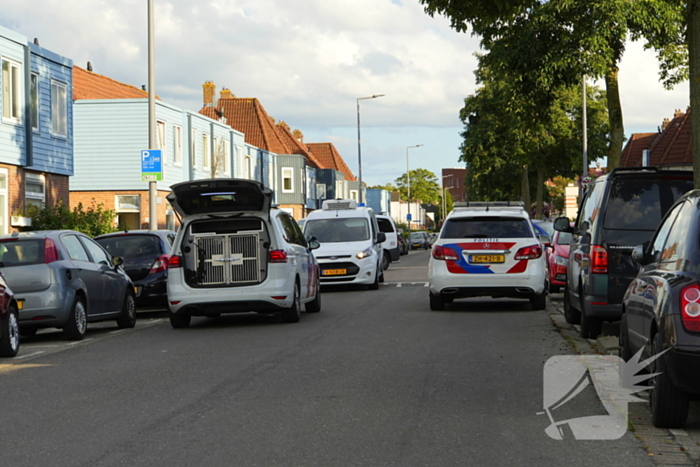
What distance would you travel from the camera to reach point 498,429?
23.1 feet

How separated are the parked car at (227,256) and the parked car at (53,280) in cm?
118

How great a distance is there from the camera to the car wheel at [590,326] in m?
12.1

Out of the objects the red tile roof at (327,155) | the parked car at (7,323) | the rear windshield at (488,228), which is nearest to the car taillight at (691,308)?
the parked car at (7,323)

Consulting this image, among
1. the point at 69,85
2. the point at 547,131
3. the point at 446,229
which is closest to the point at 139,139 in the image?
the point at 69,85

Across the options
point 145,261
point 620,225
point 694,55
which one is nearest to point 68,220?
point 145,261

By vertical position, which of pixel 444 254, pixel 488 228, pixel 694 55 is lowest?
pixel 444 254

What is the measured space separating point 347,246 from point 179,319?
8476 mm

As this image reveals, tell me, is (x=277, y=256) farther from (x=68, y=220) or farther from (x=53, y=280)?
(x=68, y=220)

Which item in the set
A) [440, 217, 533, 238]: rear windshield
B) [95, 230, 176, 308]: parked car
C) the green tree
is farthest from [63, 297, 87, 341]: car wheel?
the green tree

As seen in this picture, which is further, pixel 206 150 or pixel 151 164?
pixel 206 150

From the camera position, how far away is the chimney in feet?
228

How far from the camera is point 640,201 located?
11.6 m

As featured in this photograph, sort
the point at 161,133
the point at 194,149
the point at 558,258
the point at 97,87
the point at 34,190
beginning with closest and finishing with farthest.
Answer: the point at 558,258 < the point at 34,190 < the point at 161,133 < the point at 194,149 < the point at 97,87

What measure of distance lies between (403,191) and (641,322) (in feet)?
539
